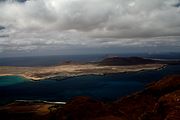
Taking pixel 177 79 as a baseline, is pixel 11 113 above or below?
below

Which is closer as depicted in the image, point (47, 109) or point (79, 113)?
point (79, 113)

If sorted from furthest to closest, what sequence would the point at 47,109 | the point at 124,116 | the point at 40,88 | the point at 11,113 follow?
the point at 40,88 → the point at 47,109 → the point at 11,113 → the point at 124,116

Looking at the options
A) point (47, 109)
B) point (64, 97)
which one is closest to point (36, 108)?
point (47, 109)

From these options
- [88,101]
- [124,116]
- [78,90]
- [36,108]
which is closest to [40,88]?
[78,90]

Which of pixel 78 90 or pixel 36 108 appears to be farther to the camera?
pixel 78 90

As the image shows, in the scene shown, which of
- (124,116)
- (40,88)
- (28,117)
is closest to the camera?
(124,116)

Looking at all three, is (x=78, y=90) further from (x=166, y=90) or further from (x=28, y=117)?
(x=166, y=90)

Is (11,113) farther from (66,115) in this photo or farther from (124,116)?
(124,116)

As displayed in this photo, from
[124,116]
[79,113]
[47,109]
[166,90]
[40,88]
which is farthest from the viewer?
[40,88]

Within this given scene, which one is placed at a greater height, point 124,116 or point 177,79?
point 177,79
